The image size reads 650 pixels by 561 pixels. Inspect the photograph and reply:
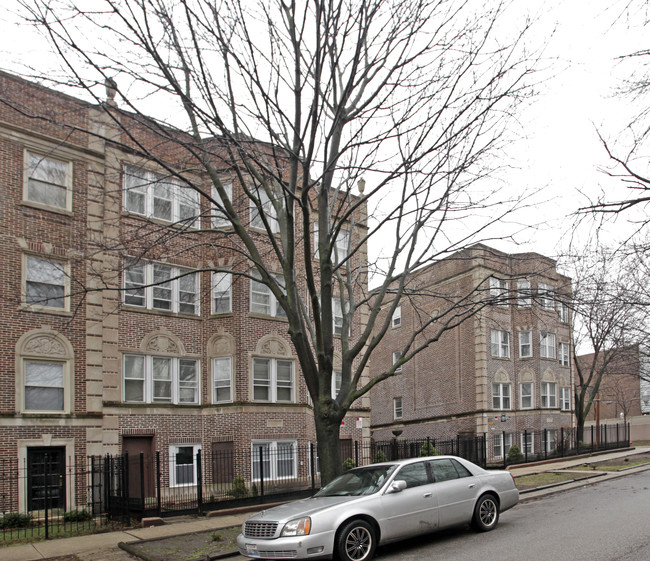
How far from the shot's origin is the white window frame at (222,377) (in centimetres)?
2170

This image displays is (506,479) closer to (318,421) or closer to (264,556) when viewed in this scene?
(318,421)

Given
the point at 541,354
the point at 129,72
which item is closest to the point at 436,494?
the point at 129,72

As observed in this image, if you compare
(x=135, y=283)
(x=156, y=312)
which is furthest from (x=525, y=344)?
(x=135, y=283)

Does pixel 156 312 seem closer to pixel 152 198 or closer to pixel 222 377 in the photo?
pixel 222 377

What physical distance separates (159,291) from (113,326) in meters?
2.03

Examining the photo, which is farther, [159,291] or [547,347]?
[547,347]

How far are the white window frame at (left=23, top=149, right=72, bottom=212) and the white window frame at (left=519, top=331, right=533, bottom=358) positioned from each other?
82.6 feet

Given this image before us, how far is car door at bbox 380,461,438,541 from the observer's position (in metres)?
9.53

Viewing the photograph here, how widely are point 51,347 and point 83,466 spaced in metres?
3.38

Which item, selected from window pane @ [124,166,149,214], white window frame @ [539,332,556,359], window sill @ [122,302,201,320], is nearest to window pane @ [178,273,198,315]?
window sill @ [122,302,201,320]

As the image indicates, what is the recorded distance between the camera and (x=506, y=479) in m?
11.5

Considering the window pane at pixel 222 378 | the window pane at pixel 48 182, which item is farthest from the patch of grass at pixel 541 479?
the window pane at pixel 48 182

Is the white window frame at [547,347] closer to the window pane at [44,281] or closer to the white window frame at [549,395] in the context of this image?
the white window frame at [549,395]

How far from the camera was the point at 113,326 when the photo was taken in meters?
19.8
